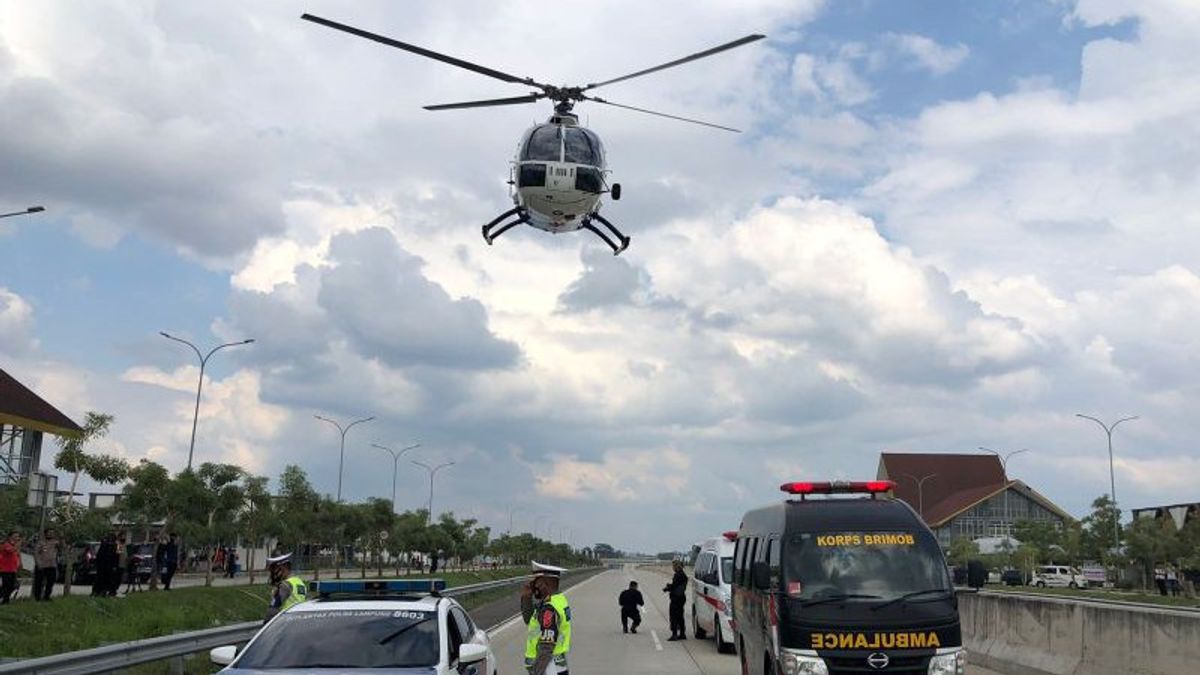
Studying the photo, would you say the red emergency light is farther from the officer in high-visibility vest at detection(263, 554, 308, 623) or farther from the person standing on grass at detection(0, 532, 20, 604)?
the person standing on grass at detection(0, 532, 20, 604)

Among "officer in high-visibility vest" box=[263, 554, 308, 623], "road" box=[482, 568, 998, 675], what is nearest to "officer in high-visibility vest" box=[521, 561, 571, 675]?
"officer in high-visibility vest" box=[263, 554, 308, 623]

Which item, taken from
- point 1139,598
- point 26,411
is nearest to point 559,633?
point 1139,598

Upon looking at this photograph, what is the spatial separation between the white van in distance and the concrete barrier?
4.34 metres

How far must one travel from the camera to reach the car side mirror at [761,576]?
11.4 m

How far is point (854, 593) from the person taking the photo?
1077 centimetres

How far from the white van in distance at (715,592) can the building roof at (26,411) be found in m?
39.3

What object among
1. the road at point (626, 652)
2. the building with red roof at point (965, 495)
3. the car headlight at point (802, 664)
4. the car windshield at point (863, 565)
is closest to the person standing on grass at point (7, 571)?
the road at point (626, 652)

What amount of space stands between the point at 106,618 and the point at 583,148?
43.5 feet

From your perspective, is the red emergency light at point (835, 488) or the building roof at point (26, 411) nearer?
the red emergency light at point (835, 488)

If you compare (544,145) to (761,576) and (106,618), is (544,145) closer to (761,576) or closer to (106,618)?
(761,576)

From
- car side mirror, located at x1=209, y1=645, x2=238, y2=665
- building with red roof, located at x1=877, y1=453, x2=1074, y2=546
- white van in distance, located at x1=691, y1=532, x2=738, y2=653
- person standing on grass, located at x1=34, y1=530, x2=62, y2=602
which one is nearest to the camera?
car side mirror, located at x1=209, y1=645, x2=238, y2=665

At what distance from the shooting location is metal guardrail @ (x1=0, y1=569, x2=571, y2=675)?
1040 centimetres

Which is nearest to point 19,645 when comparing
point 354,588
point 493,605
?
point 354,588

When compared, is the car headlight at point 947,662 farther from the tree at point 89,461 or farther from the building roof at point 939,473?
the building roof at point 939,473
